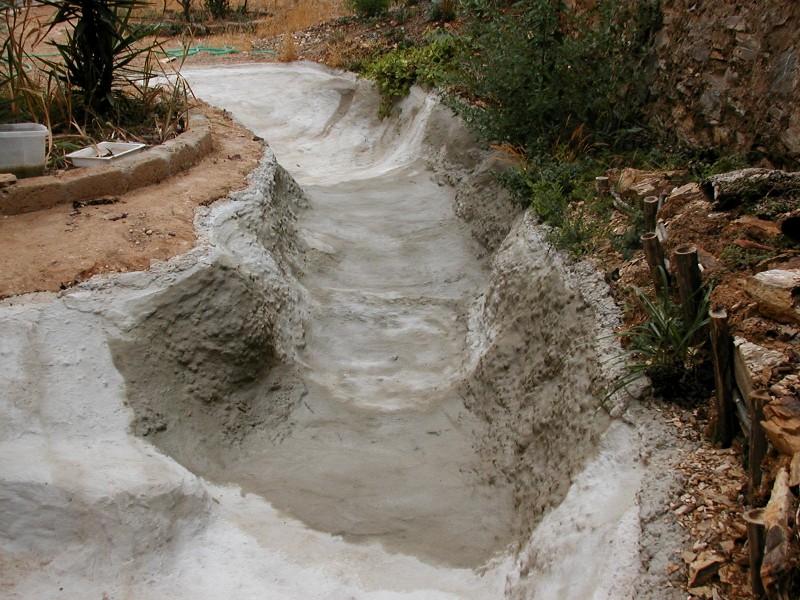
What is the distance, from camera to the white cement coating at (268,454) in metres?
3.22

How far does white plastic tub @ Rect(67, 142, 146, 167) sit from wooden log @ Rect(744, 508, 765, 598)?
4743 mm

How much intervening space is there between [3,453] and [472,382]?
2.70 m

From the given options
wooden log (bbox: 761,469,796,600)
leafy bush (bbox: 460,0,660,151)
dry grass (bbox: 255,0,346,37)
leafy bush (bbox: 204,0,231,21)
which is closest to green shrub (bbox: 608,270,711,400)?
wooden log (bbox: 761,469,796,600)

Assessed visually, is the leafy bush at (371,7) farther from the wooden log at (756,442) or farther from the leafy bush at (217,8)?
the wooden log at (756,442)

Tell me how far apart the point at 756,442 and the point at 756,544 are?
41 cm

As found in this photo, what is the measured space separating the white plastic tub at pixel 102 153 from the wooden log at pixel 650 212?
369 cm

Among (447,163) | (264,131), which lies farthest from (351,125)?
(447,163)

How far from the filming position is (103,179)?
5.12 meters

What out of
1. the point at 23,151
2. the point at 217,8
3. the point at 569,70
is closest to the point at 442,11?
the point at 569,70

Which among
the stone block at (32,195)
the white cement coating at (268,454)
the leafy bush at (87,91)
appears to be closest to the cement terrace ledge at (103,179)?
the stone block at (32,195)

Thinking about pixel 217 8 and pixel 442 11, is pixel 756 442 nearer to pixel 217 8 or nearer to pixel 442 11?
pixel 442 11

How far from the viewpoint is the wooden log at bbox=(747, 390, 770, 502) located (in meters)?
2.44

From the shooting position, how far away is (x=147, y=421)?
3.96 m

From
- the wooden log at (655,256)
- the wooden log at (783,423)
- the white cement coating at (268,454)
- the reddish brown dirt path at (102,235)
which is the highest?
the wooden log at (655,256)
